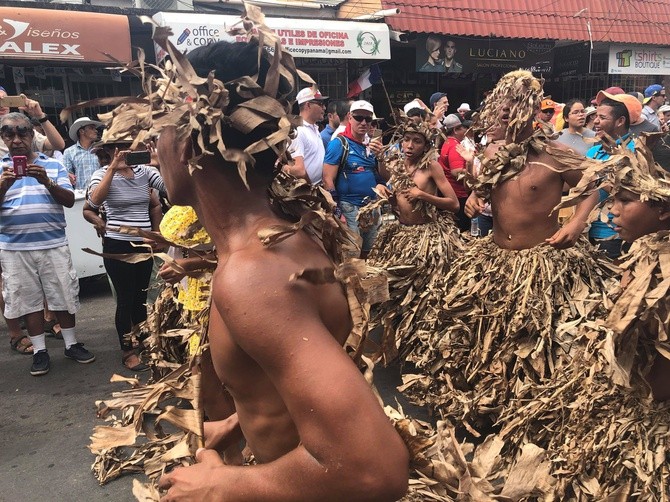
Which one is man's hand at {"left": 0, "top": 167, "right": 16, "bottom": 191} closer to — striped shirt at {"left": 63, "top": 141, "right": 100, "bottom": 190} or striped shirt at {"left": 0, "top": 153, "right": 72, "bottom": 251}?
striped shirt at {"left": 0, "top": 153, "right": 72, "bottom": 251}

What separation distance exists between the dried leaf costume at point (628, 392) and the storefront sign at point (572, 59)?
42.7 feet

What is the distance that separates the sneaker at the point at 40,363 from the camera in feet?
16.9

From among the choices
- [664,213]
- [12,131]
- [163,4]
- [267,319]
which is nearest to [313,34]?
[163,4]

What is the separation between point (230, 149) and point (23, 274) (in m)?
4.57

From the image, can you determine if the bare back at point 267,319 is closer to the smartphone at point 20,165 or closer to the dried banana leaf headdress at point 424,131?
the smartphone at point 20,165

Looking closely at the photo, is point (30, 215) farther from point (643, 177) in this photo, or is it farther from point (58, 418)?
point (643, 177)

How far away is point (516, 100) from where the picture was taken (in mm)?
4172

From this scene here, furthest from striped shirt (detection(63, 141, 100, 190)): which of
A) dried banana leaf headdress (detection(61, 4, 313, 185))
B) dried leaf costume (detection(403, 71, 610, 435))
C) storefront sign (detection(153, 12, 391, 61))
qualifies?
dried banana leaf headdress (detection(61, 4, 313, 185))

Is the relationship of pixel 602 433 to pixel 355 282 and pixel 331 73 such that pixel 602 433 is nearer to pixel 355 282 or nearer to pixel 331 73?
pixel 355 282

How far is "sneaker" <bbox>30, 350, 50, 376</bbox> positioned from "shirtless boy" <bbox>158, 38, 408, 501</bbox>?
443 centimetres

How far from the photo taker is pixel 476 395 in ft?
12.8

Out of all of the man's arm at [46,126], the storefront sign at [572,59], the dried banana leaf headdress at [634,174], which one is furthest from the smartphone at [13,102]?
the storefront sign at [572,59]

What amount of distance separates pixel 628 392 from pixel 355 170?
4155 mm

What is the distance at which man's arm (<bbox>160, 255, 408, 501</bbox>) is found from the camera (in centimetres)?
106
